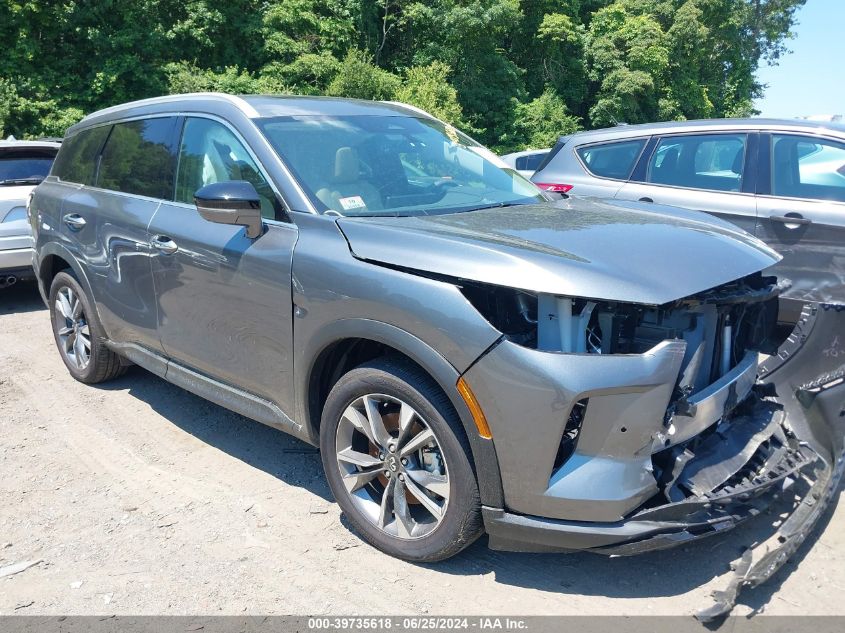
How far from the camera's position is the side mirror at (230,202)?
3180mm

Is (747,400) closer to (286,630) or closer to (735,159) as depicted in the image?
(286,630)

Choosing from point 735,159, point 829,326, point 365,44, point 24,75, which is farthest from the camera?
point 365,44

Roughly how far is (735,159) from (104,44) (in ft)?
64.1

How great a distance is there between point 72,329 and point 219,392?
2.19 metres

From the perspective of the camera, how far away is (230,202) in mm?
3188

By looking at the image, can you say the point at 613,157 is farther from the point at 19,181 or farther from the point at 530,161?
the point at 19,181

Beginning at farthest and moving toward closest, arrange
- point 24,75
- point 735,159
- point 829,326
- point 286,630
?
point 24,75 < point 735,159 < point 829,326 < point 286,630

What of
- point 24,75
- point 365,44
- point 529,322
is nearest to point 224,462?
point 529,322

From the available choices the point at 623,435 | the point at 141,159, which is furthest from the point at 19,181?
the point at 623,435

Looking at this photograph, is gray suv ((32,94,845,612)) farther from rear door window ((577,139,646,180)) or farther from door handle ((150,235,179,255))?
rear door window ((577,139,646,180))

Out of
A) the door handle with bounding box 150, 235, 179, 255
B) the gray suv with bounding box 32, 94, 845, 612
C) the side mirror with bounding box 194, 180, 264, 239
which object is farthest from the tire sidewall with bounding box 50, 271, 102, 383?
the side mirror with bounding box 194, 180, 264, 239

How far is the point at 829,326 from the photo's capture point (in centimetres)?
355

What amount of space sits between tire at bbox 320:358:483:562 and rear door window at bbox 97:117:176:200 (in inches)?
73.4

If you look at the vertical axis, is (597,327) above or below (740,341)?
above
